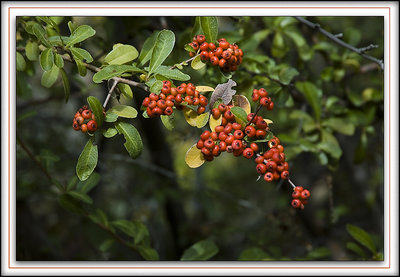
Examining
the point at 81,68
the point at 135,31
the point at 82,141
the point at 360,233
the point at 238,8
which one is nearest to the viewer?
the point at 81,68

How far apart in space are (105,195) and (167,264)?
106 inches

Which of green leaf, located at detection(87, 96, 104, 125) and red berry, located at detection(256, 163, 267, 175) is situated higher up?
green leaf, located at detection(87, 96, 104, 125)

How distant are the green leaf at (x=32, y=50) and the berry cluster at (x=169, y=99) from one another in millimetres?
586

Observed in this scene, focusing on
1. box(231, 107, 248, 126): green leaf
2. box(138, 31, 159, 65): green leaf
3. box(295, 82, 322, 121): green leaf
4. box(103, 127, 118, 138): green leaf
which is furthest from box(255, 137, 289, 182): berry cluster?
box(295, 82, 322, 121): green leaf

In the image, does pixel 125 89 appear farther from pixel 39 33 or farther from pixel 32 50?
pixel 32 50

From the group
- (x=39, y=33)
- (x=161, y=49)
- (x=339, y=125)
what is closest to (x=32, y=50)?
(x=39, y=33)

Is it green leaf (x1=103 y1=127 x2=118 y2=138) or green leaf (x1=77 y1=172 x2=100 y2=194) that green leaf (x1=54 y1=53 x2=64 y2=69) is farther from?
green leaf (x1=77 y1=172 x2=100 y2=194)

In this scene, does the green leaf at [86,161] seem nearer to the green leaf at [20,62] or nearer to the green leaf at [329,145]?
the green leaf at [20,62]

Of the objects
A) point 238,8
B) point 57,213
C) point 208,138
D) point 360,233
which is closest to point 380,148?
point 360,233

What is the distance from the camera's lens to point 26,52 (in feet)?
5.21

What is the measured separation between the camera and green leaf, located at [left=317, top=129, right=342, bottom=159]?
201cm

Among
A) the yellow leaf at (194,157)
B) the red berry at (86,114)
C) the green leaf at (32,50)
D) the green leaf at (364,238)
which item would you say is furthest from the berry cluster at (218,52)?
the green leaf at (364,238)

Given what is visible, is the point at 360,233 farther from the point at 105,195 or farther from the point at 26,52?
the point at 105,195

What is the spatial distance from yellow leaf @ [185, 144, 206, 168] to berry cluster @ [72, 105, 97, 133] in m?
0.30
